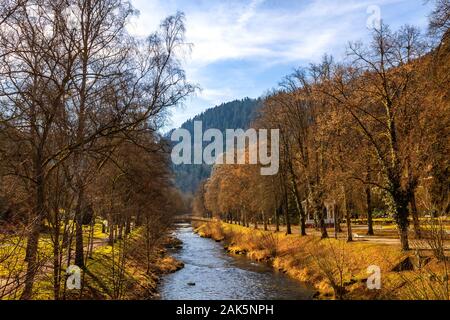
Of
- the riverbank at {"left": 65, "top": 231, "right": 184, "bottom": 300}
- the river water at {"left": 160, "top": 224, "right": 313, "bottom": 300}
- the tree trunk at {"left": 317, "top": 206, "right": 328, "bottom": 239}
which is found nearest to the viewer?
the riverbank at {"left": 65, "top": 231, "right": 184, "bottom": 300}

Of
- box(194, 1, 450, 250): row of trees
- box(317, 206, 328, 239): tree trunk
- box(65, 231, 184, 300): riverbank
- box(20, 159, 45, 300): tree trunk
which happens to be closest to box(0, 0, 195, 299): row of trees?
box(20, 159, 45, 300): tree trunk

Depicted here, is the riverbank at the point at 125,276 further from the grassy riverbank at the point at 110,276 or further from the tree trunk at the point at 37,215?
the tree trunk at the point at 37,215

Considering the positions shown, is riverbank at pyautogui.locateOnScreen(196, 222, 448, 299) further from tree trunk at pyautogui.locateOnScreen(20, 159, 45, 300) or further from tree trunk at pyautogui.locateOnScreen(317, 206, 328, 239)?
tree trunk at pyautogui.locateOnScreen(20, 159, 45, 300)

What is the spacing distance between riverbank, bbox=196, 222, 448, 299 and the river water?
3.95 feet

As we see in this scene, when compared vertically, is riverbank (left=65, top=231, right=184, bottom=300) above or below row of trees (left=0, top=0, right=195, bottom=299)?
below

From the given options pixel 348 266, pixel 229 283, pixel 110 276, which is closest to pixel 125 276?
pixel 110 276

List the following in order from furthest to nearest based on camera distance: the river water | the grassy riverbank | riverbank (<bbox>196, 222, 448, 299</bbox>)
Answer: the river water → riverbank (<bbox>196, 222, 448, 299</bbox>) → the grassy riverbank

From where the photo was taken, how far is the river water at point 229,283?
23141 mm

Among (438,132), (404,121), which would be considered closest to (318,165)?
(404,121)

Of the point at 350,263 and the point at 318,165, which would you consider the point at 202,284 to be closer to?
the point at 350,263

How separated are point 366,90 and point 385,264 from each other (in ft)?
29.6

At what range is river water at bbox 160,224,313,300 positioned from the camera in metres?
23.1

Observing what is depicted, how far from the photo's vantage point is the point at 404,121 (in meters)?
21.8

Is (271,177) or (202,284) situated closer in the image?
(202,284)
